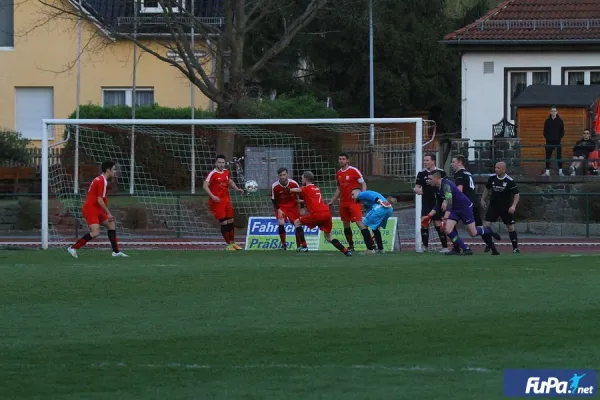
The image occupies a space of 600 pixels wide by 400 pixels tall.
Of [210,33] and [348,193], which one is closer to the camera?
[348,193]

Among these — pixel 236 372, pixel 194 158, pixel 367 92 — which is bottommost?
pixel 236 372

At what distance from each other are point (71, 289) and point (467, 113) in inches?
1020

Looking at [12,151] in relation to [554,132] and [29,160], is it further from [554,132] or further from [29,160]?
[554,132]

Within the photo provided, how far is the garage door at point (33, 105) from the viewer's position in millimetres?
42906

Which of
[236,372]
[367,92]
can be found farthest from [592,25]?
[236,372]

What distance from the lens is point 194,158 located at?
92.9 ft

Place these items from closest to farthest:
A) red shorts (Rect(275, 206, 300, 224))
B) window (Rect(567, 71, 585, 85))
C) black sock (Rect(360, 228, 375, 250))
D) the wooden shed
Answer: black sock (Rect(360, 228, 375, 250)) → red shorts (Rect(275, 206, 300, 224)) → the wooden shed → window (Rect(567, 71, 585, 85))

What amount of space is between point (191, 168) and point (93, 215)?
7234 millimetres

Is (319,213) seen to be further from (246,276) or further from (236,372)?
(236,372)

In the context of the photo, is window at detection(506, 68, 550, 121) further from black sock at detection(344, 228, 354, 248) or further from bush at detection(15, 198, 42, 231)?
black sock at detection(344, 228, 354, 248)

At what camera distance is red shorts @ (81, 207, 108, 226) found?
2119 cm

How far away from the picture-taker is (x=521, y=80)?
3934 centimetres

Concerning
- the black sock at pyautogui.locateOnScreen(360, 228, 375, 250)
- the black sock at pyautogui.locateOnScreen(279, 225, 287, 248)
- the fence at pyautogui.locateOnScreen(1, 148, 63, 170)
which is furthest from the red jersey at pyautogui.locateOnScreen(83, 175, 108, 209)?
the fence at pyautogui.locateOnScreen(1, 148, 63, 170)

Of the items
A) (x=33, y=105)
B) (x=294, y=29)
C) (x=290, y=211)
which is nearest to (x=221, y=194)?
(x=290, y=211)
